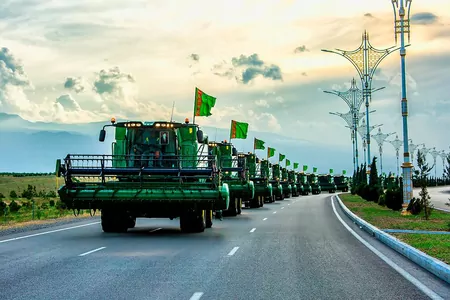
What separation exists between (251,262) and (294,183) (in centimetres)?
6787

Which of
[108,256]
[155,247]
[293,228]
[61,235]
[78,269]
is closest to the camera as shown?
[78,269]

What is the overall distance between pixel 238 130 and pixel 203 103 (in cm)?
1771

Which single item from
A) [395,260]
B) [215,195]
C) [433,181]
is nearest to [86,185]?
[215,195]

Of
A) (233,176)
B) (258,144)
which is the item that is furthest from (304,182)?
(233,176)

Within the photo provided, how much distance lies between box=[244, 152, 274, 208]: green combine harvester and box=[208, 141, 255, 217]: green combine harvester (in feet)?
25.0

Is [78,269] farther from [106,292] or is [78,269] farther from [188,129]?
[188,129]

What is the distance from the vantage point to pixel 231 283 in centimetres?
1076

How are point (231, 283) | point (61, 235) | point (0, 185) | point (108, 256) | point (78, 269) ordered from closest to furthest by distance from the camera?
point (231, 283) < point (78, 269) < point (108, 256) < point (61, 235) < point (0, 185)

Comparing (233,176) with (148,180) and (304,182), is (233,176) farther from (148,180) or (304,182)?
(304,182)

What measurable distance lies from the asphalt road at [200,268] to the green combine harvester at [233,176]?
Answer: 1063 centimetres

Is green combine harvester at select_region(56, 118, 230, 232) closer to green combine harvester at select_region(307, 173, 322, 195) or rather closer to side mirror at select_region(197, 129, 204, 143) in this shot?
side mirror at select_region(197, 129, 204, 143)

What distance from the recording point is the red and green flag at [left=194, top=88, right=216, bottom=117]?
3083cm

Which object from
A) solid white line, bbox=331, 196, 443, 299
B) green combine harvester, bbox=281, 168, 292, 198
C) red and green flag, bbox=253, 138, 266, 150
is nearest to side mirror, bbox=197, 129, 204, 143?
solid white line, bbox=331, 196, 443, 299

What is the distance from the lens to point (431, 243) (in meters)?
16.6
